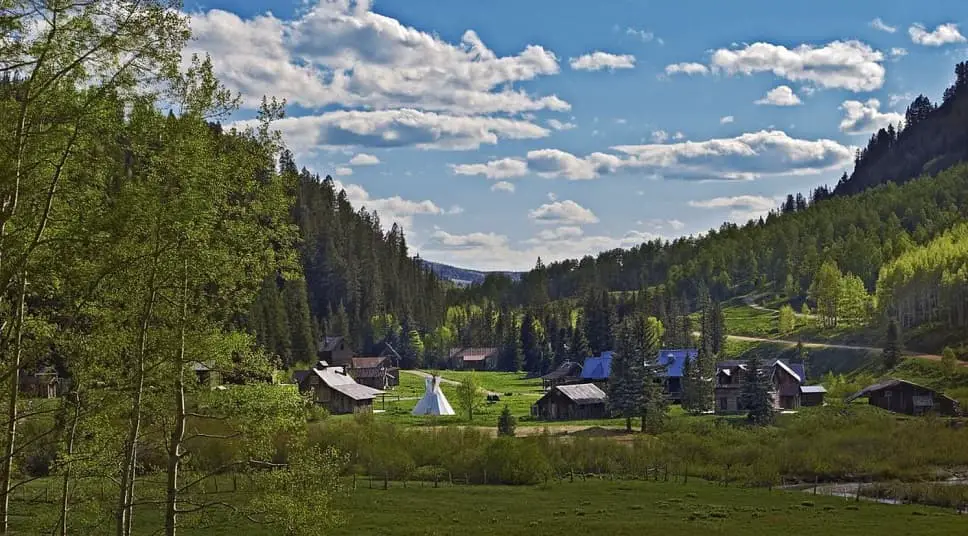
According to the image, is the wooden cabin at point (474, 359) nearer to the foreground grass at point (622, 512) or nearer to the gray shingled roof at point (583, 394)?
the gray shingled roof at point (583, 394)

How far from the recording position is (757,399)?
7400cm

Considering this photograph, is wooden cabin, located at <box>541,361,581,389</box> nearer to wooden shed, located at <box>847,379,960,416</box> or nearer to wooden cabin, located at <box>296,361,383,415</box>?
wooden cabin, located at <box>296,361,383,415</box>

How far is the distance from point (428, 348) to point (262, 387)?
156760 mm

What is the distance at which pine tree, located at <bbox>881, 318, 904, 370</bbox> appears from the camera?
332 feet

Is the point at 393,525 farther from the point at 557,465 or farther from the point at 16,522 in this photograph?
the point at 557,465

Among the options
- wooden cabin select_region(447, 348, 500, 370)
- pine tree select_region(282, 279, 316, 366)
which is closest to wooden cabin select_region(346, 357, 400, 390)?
pine tree select_region(282, 279, 316, 366)

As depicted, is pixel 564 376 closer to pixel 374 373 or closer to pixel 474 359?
pixel 374 373

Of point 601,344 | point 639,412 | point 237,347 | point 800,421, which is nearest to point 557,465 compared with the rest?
point 639,412

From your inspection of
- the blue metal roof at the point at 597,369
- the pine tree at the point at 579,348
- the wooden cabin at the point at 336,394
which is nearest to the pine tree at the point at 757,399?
the wooden cabin at the point at 336,394

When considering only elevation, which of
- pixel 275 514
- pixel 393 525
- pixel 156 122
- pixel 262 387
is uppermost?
pixel 156 122

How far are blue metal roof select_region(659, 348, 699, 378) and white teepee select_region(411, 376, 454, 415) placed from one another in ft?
91.1

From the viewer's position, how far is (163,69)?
14.9 meters

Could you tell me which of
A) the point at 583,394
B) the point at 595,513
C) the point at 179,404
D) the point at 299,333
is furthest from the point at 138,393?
the point at 299,333

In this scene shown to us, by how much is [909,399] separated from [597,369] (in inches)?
1553
